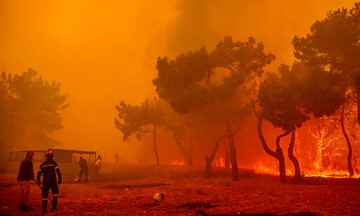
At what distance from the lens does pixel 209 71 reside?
977 inches

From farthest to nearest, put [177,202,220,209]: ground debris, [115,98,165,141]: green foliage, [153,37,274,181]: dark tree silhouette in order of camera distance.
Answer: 1. [115,98,165,141]: green foliage
2. [153,37,274,181]: dark tree silhouette
3. [177,202,220,209]: ground debris

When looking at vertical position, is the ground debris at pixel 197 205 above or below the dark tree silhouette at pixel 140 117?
below

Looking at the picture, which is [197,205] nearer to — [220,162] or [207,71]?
[207,71]

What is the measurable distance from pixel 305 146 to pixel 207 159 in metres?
20.5

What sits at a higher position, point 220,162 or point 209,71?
point 209,71

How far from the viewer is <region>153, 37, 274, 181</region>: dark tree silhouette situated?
2370 cm

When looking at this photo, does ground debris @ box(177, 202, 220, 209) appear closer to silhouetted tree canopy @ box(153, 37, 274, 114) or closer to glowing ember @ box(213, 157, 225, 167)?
silhouetted tree canopy @ box(153, 37, 274, 114)

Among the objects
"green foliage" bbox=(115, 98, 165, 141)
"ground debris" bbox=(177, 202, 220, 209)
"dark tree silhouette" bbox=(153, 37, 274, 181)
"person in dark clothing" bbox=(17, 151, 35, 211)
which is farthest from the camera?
"green foliage" bbox=(115, 98, 165, 141)

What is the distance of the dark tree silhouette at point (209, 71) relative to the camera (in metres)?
23.7

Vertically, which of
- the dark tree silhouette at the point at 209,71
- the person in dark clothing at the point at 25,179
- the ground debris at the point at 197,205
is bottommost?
the ground debris at the point at 197,205

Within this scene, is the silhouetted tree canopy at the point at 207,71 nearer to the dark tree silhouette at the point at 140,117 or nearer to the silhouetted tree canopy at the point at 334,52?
the silhouetted tree canopy at the point at 334,52

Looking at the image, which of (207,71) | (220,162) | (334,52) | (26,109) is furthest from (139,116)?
(334,52)

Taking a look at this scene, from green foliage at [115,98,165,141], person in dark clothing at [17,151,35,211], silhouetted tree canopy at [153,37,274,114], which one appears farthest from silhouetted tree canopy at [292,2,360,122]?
green foliage at [115,98,165,141]

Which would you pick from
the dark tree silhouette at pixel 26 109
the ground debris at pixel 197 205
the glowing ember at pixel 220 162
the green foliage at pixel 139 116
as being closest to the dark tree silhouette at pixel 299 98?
the ground debris at pixel 197 205
